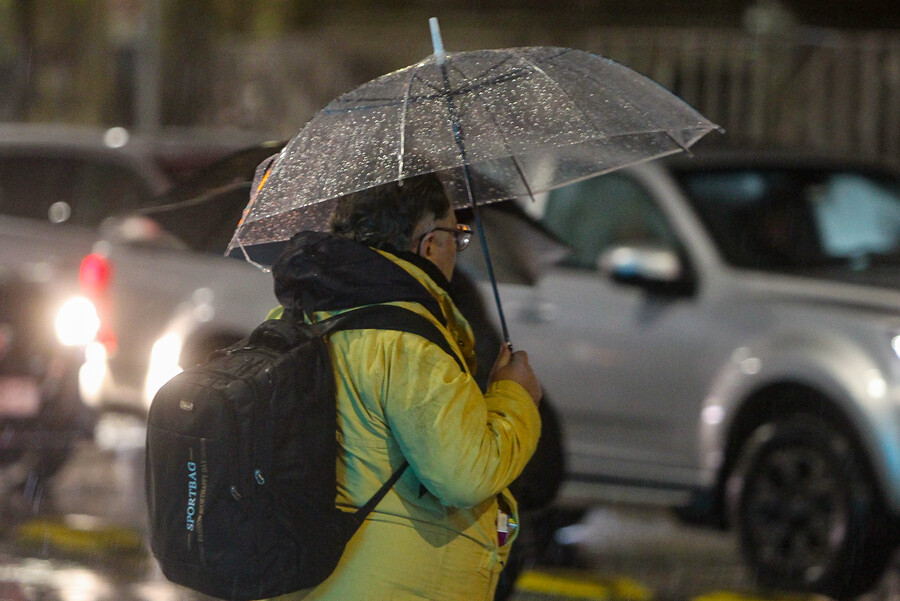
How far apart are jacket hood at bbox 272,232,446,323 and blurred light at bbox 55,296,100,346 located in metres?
5.30

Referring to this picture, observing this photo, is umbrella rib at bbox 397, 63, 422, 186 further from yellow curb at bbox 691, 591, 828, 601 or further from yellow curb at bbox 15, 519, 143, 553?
yellow curb at bbox 15, 519, 143, 553

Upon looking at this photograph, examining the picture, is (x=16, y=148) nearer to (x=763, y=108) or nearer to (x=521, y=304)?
(x=521, y=304)

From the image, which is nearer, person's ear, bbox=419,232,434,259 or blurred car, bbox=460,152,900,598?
person's ear, bbox=419,232,434,259

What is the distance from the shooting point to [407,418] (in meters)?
2.52

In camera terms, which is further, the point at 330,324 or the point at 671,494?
the point at 671,494

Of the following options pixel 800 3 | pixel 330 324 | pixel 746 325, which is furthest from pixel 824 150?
pixel 800 3

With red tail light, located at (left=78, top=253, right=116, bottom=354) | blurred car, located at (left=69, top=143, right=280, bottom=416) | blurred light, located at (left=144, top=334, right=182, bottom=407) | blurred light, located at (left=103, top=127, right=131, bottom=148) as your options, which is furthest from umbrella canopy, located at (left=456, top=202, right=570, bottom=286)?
blurred light, located at (left=103, top=127, right=131, bottom=148)

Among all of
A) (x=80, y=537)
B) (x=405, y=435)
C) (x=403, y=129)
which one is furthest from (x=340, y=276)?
(x=80, y=537)

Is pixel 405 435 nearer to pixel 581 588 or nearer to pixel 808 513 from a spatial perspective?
pixel 581 588

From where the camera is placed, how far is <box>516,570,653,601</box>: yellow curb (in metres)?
5.52

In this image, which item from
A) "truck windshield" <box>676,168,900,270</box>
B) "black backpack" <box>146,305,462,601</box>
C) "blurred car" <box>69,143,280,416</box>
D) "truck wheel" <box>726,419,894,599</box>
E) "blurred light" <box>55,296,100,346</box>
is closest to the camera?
"black backpack" <box>146,305,462,601</box>

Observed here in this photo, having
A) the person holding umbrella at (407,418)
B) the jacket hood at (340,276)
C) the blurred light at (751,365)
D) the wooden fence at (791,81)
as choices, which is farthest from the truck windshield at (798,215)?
the wooden fence at (791,81)

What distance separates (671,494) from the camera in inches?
263

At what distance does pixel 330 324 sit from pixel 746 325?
4.14 metres
